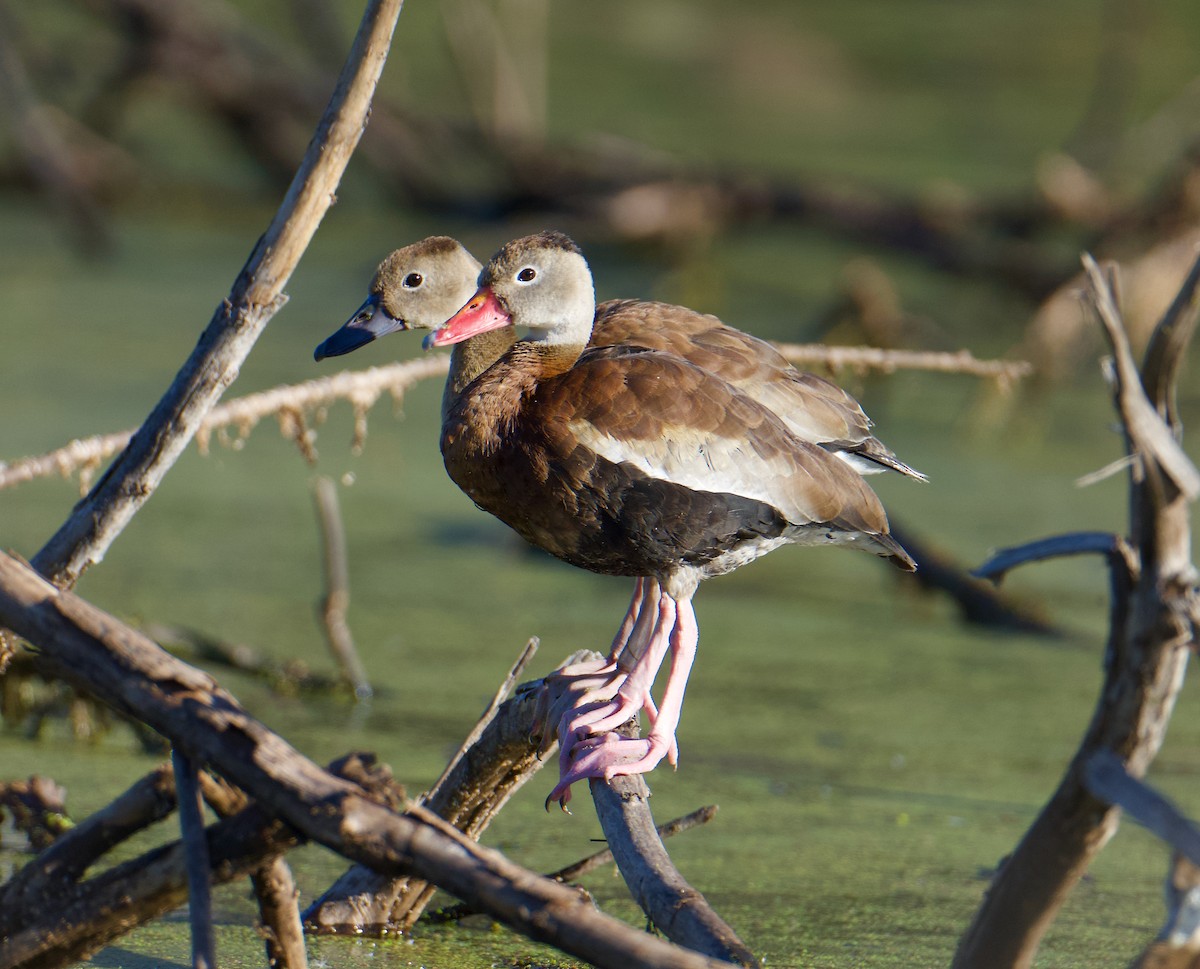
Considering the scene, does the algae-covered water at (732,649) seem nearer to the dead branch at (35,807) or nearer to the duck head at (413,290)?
the dead branch at (35,807)

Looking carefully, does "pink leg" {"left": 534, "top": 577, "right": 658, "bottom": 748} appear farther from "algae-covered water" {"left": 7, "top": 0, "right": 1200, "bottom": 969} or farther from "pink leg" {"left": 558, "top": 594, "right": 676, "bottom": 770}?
"algae-covered water" {"left": 7, "top": 0, "right": 1200, "bottom": 969}

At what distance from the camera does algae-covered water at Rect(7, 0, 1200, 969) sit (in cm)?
273

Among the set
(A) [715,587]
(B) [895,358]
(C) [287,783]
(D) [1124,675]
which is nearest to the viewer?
(C) [287,783]

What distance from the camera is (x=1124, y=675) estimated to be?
1535 millimetres

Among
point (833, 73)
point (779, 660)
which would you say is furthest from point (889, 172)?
point (779, 660)

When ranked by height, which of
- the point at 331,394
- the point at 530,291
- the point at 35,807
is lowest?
the point at 35,807

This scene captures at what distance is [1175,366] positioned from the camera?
5.32 ft

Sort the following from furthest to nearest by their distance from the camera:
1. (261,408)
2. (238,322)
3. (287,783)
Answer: (261,408) < (238,322) < (287,783)

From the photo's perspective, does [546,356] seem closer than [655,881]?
No

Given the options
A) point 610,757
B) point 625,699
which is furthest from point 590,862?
point 625,699

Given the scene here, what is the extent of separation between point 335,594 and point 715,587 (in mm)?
1463

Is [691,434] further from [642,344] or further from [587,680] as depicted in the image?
[587,680]

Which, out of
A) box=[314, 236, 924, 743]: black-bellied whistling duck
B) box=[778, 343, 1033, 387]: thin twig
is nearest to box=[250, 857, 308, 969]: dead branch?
box=[314, 236, 924, 743]: black-bellied whistling duck

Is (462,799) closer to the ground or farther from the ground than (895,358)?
closer to the ground
